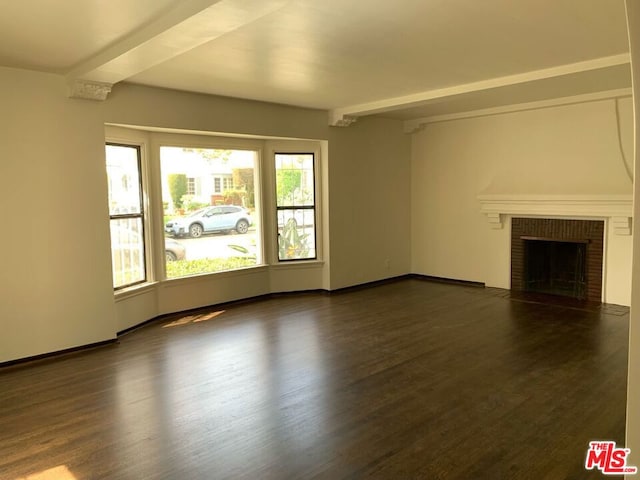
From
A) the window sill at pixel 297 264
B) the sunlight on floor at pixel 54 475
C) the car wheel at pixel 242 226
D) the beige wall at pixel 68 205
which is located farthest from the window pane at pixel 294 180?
the sunlight on floor at pixel 54 475

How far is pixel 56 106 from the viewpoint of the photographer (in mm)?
4383

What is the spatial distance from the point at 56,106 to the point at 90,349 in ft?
7.65

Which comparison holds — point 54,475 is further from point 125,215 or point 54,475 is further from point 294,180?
point 294,180

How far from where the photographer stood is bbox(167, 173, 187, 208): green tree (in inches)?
233

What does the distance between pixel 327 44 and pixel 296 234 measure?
3759 mm

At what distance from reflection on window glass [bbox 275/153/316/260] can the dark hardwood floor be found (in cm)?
168

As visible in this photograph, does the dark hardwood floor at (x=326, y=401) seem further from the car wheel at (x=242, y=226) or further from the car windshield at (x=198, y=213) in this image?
the car wheel at (x=242, y=226)

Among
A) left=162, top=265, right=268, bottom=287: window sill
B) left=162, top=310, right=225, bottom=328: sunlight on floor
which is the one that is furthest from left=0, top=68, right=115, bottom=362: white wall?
left=162, top=265, right=268, bottom=287: window sill

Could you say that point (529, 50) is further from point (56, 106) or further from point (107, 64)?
point (56, 106)

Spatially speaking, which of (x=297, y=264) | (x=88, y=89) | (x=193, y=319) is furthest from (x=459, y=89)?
(x=193, y=319)

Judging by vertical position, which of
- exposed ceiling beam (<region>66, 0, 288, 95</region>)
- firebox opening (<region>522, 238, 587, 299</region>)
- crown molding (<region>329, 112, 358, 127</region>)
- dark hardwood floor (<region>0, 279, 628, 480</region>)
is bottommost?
dark hardwood floor (<region>0, 279, 628, 480</region>)

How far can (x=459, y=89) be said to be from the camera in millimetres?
5273

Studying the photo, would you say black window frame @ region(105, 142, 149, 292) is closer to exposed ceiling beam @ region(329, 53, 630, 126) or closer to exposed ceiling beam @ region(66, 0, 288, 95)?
exposed ceiling beam @ region(66, 0, 288, 95)

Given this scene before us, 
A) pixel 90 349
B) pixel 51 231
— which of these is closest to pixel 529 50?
pixel 51 231
